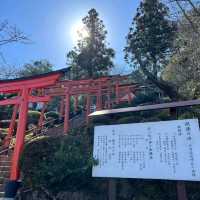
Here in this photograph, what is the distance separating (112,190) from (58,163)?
134cm

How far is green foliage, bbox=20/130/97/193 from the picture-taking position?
17.4 ft

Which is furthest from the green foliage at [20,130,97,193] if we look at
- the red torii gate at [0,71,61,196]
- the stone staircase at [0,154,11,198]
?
the stone staircase at [0,154,11,198]

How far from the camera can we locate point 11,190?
580 centimetres

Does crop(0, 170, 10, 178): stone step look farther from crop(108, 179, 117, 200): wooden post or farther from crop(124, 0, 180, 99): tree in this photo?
crop(124, 0, 180, 99): tree

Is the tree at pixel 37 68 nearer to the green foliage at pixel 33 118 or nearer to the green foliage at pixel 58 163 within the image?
the green foliage at pixel 33 118

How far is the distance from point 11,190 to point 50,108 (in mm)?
19638

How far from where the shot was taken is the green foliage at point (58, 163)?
529 centimetres

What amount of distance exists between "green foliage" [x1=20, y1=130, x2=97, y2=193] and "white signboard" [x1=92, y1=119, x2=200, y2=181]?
1.58 ft

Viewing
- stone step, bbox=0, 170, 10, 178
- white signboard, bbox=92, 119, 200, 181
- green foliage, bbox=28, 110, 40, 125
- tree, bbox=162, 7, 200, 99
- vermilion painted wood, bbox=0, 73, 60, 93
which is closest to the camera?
white signboard, bbox=92, 119, 200, 181

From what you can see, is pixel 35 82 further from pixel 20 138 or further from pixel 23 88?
pixel 20 138

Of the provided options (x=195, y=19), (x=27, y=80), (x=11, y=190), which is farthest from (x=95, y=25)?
(x=11, y=190)

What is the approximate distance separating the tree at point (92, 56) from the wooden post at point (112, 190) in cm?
1939

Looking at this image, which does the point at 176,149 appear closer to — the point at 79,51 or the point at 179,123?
the point at 179,123

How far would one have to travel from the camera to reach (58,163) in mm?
5402
